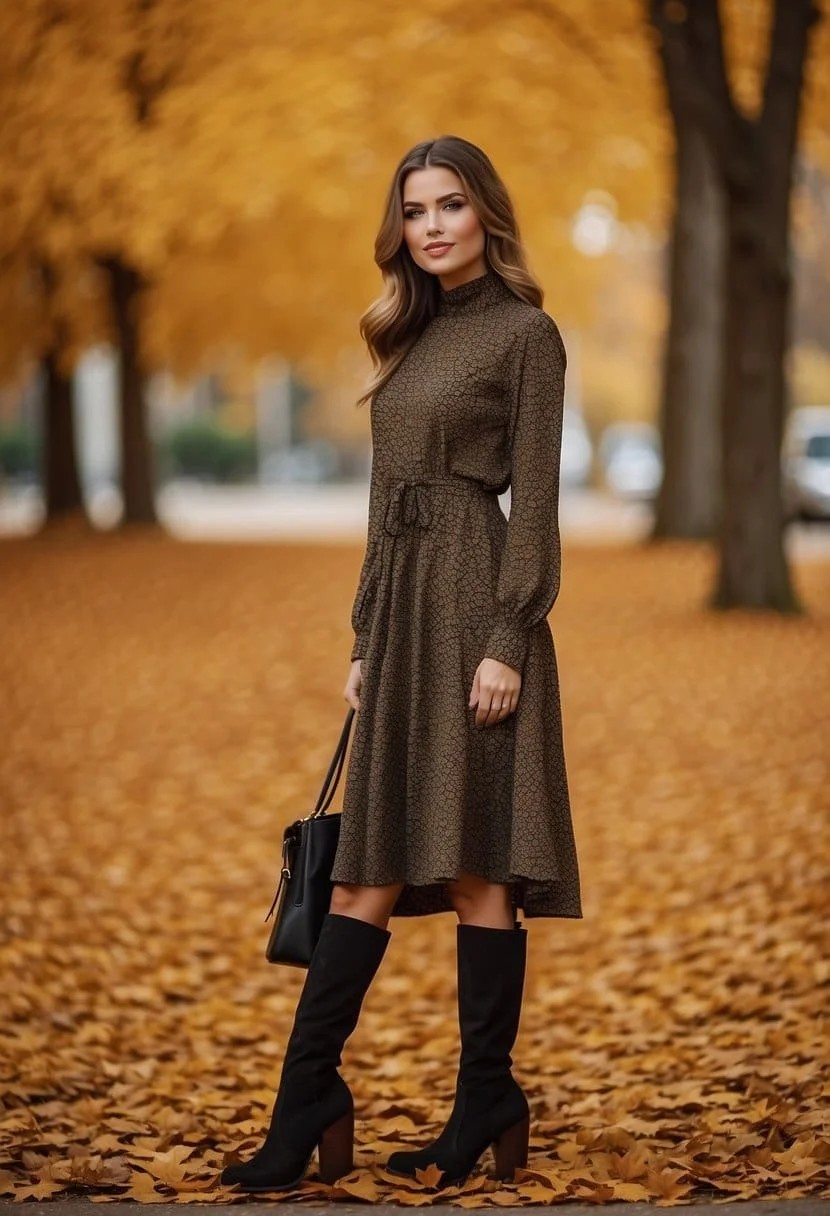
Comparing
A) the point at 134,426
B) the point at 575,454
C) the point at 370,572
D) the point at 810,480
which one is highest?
the point at 575,454

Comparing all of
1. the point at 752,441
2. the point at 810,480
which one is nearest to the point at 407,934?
the point at 752,441

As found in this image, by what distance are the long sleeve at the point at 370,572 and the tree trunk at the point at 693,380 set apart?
16.9 meters

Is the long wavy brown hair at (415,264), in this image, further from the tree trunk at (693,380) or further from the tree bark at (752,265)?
the tree trunk at (693,380)

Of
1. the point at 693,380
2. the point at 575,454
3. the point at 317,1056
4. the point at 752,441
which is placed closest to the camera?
the point at 317,1056

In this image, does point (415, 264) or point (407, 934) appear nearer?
point (415, 264)

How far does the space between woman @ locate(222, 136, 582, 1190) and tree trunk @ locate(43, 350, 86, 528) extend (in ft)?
74.3

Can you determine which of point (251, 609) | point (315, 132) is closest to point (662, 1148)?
point (251, 609)

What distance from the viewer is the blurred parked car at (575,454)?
182 ft

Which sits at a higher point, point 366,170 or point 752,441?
point 366,170

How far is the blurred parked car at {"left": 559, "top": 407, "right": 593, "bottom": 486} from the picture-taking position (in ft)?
182

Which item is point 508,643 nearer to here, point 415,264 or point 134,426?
point 415,264

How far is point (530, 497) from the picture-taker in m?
3.55

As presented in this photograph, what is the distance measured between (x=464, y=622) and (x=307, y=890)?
0.61 meters

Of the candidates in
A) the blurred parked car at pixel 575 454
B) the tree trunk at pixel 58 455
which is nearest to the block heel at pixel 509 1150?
the tree trunk at pixel 58 455
